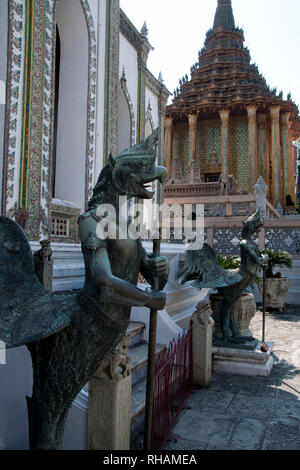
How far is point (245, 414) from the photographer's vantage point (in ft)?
12.3

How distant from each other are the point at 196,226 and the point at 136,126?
3800 millimetres

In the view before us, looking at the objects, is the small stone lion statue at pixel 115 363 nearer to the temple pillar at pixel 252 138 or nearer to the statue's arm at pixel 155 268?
the statue's arm at pixel 155 268

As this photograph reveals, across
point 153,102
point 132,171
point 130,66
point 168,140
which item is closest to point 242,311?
point 132,171

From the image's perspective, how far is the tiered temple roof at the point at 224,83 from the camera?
915 inches

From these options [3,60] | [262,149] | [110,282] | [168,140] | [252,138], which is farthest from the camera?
[168,140]

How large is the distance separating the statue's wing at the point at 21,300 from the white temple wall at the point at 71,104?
16.9 feet

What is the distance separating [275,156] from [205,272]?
20123 mm

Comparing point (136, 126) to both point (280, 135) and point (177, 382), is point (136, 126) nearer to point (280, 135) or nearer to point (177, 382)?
point (177, 382)

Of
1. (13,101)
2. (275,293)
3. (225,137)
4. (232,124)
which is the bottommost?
(275,293)

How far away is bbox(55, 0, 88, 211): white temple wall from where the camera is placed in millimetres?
7336

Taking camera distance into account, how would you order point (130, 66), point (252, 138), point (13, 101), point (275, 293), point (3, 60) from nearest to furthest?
point (3, 60) < point (13, 101) < point (130, 66) < point (275, 293) < point (252, 138)

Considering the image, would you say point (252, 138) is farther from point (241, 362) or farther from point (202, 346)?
point (202, 346)

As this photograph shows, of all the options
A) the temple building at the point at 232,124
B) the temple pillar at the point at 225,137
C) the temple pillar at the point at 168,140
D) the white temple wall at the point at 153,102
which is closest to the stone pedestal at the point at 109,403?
the white temple wall at the point at 153,102
